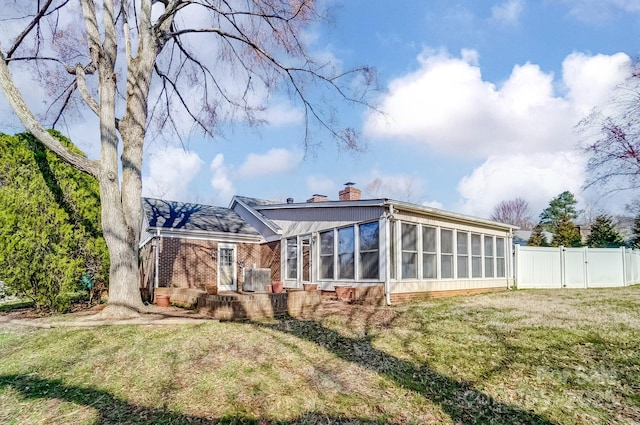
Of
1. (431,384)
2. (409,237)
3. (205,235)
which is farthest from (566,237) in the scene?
(431,384)

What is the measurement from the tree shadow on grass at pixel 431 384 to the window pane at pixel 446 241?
695 centimetres

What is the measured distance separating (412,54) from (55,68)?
10.9 meters

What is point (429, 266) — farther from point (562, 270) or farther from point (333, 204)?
point (562, 270)

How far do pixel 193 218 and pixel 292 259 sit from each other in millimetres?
4630

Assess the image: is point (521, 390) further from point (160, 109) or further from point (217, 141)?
point (160, 109)

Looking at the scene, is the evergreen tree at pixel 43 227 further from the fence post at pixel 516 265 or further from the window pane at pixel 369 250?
the fence post at pixel 516 265

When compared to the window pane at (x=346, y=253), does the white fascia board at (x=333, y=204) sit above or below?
above

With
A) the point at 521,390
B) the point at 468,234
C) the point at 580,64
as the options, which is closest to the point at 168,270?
the point at 468,234

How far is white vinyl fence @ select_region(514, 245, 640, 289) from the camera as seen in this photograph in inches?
649

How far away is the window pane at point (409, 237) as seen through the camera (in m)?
11.6

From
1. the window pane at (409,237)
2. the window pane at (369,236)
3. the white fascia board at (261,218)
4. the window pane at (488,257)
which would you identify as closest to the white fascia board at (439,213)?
the window pane at (409,237)

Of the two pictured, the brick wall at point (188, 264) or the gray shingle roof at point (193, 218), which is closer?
the brick wall at point (188, 264)

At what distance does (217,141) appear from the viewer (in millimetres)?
13227

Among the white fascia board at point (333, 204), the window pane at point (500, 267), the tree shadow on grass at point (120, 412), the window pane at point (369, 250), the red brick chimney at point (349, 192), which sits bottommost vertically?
the tree shadow on grass at point (120, 412)
